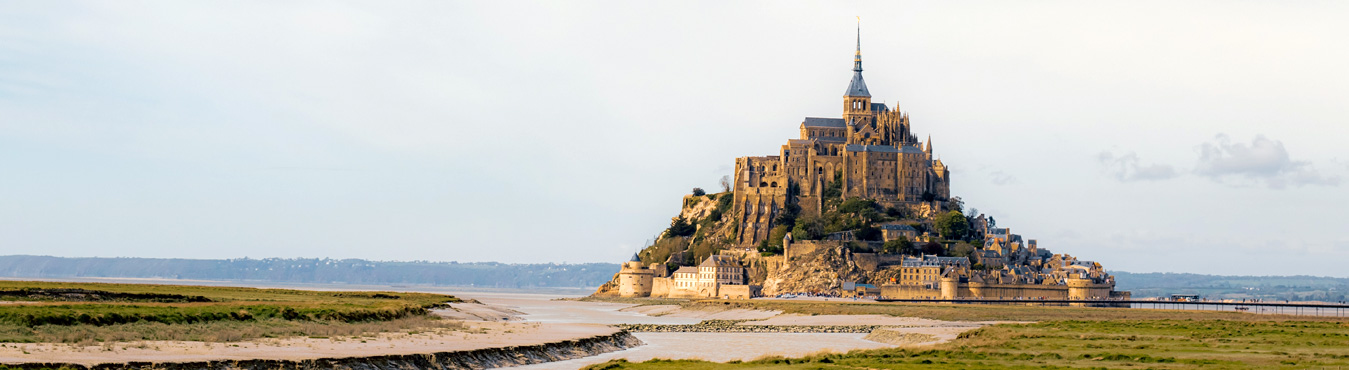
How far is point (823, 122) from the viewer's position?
16925 cm

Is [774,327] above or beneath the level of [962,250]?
beneath

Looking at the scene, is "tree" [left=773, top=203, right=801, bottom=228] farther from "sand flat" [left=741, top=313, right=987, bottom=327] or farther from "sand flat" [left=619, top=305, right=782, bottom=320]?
"sand flat" [left=741, top=313, right=987, bottom=327]

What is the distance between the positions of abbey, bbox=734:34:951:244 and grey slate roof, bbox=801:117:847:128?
1170 mm

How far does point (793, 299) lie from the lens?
453 feet

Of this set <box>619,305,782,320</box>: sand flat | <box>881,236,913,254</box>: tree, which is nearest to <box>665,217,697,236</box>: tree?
<box>881,236,913,254</box>: tree

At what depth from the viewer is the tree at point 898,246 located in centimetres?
14725

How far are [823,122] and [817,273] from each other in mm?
28614

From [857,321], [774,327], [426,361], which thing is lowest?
[426,361]

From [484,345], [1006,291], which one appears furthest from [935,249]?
[484,345]

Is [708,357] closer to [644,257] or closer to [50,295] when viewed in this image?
[50,295]

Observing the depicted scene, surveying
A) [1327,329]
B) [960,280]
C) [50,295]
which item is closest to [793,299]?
[960,280]

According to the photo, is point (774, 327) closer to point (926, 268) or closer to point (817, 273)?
point (926, 268)

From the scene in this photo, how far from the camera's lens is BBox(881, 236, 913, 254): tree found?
14725 cm

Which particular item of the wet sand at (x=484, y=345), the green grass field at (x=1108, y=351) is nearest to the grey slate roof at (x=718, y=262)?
the wet sand at (x=484, y=345)
